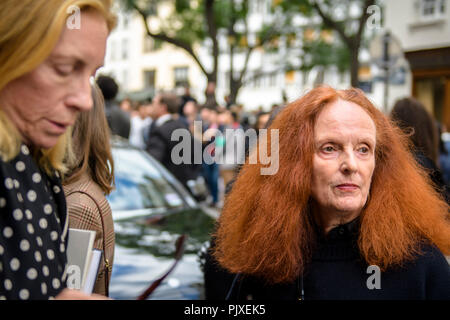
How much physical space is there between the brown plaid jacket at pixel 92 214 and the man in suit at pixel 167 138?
545 cm

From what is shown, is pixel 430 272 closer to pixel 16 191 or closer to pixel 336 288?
pixel 336 288

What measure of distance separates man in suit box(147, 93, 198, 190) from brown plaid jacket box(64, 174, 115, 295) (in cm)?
545

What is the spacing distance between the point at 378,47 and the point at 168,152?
4.13 m

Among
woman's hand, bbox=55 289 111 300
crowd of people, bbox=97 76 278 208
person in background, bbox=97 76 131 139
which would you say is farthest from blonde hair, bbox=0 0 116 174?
person in background, bbox=97 76 131 139

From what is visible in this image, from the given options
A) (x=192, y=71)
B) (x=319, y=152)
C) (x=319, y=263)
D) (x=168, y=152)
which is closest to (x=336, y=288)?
(x=319, y=263)

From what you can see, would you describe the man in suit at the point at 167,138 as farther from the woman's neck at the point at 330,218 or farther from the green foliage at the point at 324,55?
the green foliage at the point at 324,55

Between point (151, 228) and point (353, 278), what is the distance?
2.27 meters

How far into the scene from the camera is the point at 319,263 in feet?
6.81

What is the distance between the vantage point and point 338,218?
211cm

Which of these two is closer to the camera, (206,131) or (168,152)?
(168,152)

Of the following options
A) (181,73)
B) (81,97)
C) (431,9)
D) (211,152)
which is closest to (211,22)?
(431,9)

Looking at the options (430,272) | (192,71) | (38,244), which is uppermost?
(192,71)

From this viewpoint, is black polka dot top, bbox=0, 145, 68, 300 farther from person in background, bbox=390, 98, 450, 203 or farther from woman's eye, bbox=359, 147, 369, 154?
person in background, bbox=390, 98, 450, 203
